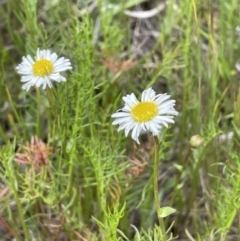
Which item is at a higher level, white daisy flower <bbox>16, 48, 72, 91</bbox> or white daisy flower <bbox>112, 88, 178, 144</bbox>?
white daisy flower <bbox>16, 48, 72, 91</bbox>

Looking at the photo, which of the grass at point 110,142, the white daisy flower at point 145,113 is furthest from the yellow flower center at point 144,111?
the grass at point 110,142

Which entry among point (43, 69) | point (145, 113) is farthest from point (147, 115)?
point (43, 69)

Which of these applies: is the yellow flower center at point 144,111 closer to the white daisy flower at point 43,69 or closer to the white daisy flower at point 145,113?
the white daisy flower at point 145,113

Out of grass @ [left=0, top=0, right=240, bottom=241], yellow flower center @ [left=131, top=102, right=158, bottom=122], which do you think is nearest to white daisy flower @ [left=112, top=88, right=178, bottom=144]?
yellow flower center @ [left=131, top=102, right=158, bottom=122]

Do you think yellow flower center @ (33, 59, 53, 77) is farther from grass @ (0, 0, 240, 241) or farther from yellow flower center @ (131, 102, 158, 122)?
yellow flower center @ (131, 102, 158, 122)

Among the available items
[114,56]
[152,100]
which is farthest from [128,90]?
[152,100]

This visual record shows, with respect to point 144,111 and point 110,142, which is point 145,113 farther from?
point 110,142
